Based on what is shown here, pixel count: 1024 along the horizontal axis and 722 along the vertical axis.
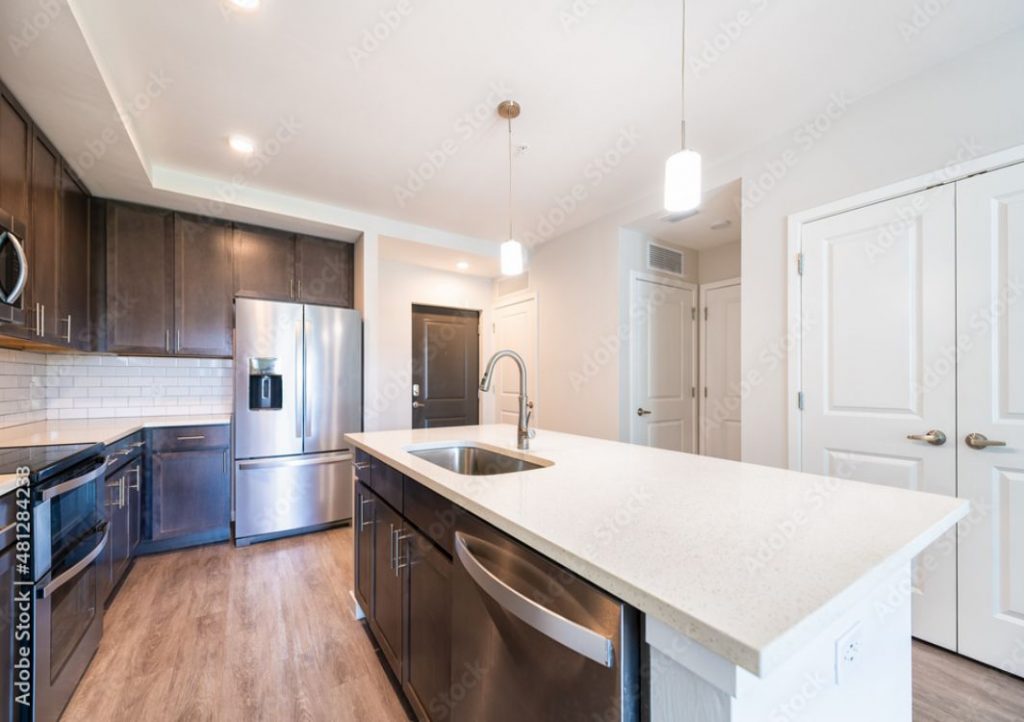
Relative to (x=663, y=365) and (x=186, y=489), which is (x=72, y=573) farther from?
(x=663, y=365)

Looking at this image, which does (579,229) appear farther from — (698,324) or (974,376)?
(974,376)

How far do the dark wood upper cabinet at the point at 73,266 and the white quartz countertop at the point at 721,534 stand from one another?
8.03 feet

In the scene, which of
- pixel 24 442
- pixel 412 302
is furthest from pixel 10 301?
pixel 412 302

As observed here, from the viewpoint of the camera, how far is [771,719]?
2.08 ft

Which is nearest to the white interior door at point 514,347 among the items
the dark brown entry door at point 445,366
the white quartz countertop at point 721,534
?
the dark brown entry door at point 445,366

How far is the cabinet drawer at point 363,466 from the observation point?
1941 mm

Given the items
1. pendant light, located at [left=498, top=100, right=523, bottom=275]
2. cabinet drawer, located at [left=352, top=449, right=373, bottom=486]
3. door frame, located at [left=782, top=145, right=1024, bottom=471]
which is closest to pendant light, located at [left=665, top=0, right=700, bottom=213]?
pendant light, located at [left=498, top=100, right=523, bottom=275]

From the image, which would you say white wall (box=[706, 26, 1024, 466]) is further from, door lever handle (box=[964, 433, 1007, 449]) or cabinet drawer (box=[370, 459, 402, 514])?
cabinet drawer (box=[370, 459, 402, 514])

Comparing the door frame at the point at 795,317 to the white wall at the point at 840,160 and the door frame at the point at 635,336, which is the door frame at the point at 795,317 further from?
the door frame at the point at 635,336

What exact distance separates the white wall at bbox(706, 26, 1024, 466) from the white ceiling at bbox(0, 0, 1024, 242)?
0.10 meters

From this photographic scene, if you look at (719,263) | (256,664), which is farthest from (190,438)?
(719,263)

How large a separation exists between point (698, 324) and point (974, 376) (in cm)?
228

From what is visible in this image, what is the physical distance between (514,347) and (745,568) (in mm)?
4096

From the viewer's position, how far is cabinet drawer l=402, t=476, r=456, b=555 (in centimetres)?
123
